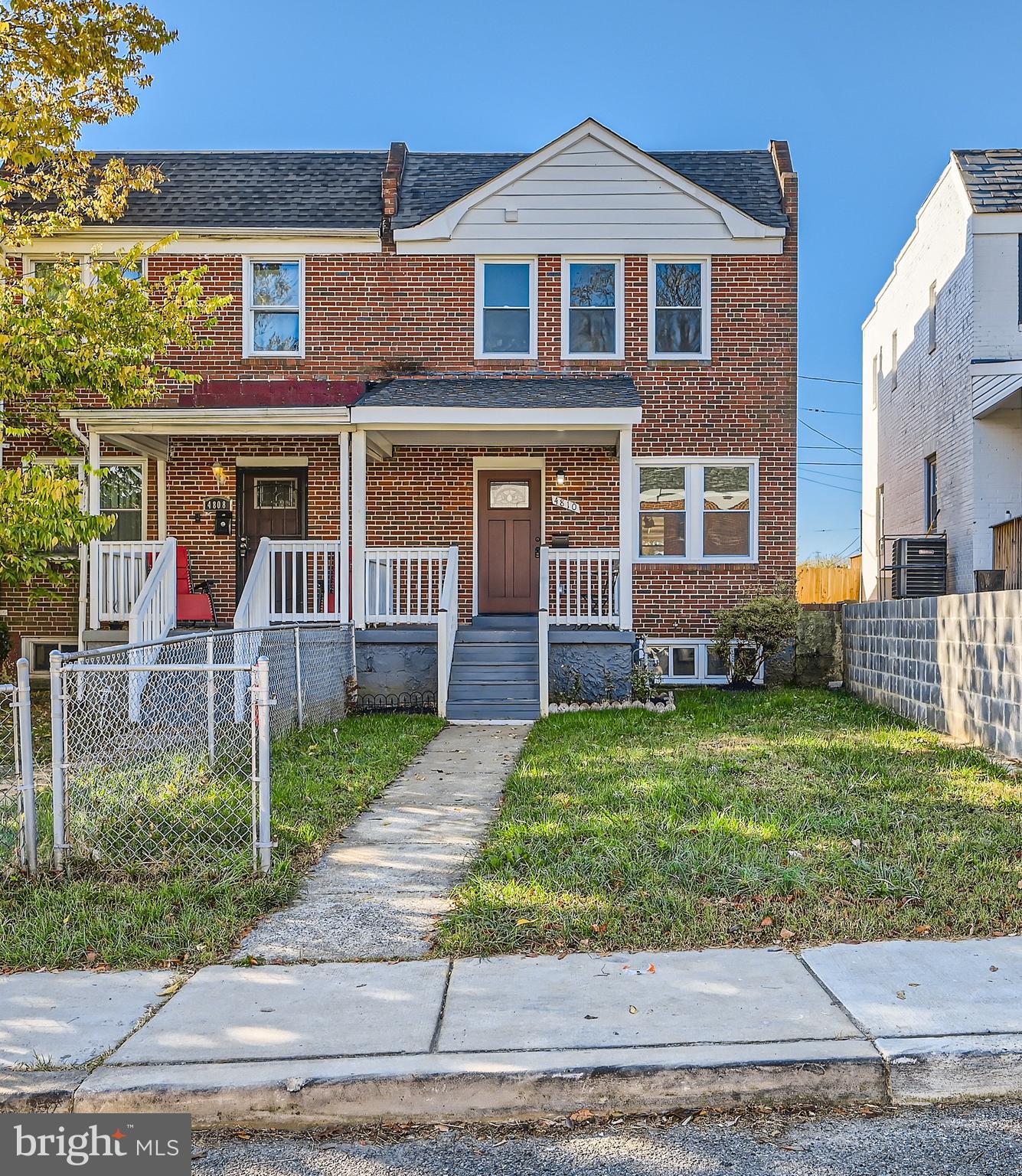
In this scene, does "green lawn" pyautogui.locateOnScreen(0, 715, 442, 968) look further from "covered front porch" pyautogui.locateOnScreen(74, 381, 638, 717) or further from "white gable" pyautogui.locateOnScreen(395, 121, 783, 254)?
"white gable" pyautogui.locateOnScreen(395, 121, 783, 254)

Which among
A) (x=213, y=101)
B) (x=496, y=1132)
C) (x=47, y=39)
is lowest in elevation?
(x=496, y=1132)

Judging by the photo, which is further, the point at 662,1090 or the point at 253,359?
the point at 253,359

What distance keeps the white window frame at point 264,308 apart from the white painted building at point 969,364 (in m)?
9.86

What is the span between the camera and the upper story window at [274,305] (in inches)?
594

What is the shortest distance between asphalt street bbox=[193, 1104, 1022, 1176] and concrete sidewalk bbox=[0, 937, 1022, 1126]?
0.08m

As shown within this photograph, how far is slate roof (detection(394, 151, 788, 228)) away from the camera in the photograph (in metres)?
15.1

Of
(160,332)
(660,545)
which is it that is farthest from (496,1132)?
(660,545)

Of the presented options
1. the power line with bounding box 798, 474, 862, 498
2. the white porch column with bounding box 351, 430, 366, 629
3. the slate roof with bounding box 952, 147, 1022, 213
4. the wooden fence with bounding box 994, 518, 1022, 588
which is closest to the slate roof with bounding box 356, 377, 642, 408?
the white porch column with bounding box 351, 430, 366, 629

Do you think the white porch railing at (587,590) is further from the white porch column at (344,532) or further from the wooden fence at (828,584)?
the wooden fence at (828,584)

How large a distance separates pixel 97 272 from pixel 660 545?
8224 millimetres

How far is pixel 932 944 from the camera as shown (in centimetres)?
442

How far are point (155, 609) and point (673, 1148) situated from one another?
31.1 ft

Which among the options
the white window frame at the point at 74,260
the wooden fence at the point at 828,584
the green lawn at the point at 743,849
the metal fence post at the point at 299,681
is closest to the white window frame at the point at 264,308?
the white window frame at the point at 74,260

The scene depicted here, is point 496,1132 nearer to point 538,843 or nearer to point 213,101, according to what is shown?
point 538,843
